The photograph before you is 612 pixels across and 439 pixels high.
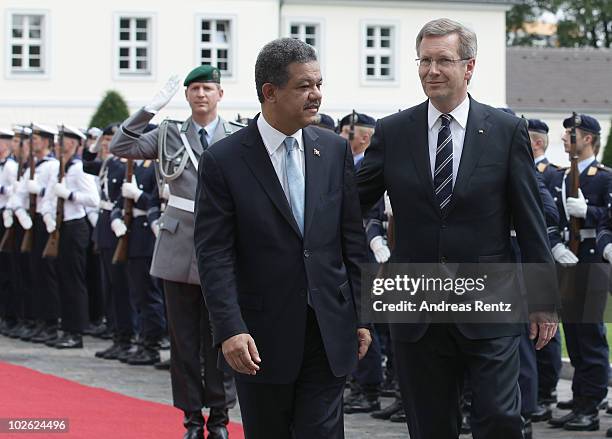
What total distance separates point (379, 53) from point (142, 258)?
33111 mm

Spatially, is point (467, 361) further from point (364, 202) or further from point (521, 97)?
point (521, 97)

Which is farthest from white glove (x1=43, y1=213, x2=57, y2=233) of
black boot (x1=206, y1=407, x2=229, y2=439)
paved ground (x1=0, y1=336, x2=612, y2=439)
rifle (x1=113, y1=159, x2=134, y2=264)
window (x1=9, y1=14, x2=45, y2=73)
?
window (x1=9, y1=14, x2=45, y2=73)

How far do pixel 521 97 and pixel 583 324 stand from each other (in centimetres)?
4371

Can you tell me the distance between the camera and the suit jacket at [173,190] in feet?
27.5

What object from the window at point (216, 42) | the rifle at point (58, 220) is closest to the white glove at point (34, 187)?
the rifle at point (58, 220)

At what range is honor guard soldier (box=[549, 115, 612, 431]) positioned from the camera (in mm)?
9453

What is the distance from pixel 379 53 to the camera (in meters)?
45.1

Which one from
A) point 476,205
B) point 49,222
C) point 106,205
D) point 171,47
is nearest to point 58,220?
point 49,222

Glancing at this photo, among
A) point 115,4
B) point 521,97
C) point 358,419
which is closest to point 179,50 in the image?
point 115,4

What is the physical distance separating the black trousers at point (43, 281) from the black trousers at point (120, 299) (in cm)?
106

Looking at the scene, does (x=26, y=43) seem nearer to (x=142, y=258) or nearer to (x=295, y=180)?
(x=142, y=258)

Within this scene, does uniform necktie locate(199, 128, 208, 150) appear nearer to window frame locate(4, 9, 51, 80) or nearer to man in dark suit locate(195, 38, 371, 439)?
man in dark suit locate(195, 38, 371, 439)

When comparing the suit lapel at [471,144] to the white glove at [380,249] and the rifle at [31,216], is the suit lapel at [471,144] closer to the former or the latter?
the white glove at [380,249]

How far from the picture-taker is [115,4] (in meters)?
42.6
